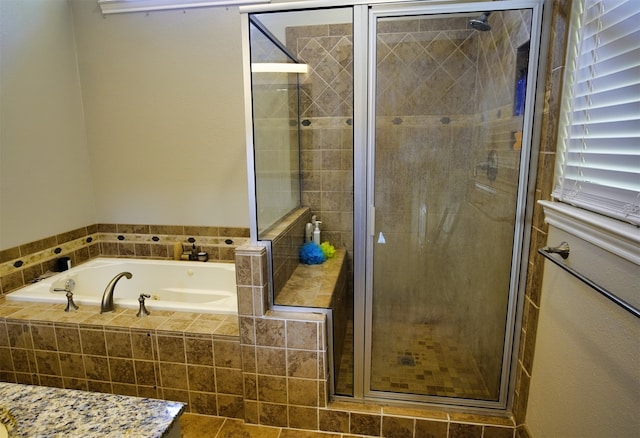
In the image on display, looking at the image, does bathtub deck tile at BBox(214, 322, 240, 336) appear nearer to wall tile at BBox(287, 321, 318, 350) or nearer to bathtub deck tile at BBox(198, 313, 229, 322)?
bathtub deck tile at BBox(198, 313, 229, 322)

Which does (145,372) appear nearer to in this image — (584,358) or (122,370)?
(122,370)

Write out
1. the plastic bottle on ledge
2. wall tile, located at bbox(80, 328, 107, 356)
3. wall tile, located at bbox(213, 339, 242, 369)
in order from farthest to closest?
the plastic bottle on ledge
wall tile, located at bbox(80, 328, 107, 356)
wall tile, located at bbox(213, 339, 242, 369)

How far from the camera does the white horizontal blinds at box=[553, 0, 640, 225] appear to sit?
3.18 feet

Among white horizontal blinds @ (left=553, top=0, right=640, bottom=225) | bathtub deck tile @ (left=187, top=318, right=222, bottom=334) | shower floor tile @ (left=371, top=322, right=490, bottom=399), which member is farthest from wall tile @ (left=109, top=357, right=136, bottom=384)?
white horizontal blinds @ (left=553, top=0, right=640, bottom=225)

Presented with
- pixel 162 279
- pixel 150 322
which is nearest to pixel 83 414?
pixel 150 322

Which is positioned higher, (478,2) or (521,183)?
(478,2)

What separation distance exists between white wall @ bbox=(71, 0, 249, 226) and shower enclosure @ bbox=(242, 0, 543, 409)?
0.95m

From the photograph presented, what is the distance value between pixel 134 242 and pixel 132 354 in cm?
133

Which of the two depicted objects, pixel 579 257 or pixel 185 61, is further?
pixel 185 61

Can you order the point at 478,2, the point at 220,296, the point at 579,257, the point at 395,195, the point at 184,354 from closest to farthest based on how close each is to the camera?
the point at 579,257 → the point at 478,2 → the point at 395,195 → the point at 184,354 → the point at 220,296

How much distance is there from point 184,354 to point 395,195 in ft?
4.51

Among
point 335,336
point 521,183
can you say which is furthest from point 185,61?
point 521,183

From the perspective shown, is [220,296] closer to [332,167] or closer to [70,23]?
[332,167]

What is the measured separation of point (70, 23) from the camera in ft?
8.98
